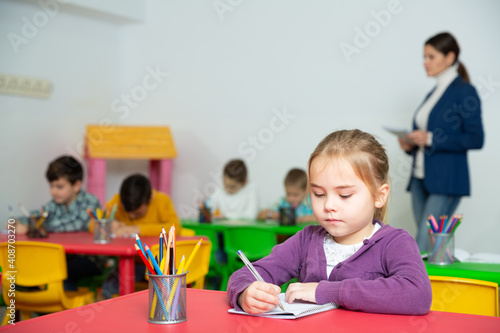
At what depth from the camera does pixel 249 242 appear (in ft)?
12.4

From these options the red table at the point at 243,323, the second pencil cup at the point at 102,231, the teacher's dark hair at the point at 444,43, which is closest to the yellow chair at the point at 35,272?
the second pencil cup at the point at 102,231

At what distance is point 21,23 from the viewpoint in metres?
5.15

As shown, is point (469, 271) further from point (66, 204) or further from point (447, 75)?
point (66, 204)

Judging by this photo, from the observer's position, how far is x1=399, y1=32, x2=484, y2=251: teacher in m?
3.41

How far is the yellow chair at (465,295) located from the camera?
62.3 inches

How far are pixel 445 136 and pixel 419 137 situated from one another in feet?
0.50

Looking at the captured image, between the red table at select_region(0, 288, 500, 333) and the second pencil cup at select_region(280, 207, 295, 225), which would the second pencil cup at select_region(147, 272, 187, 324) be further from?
the second pencil cup at select_region(280, 207, 295, 225)

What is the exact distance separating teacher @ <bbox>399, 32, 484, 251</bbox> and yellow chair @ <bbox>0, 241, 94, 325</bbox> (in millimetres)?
1977

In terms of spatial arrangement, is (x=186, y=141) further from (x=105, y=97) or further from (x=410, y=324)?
(x=410, y=324)

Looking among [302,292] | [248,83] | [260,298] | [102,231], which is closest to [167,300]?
[260,298]

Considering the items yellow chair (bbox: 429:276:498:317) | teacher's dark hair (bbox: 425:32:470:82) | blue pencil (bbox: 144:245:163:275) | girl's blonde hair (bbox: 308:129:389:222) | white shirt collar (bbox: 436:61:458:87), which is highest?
teacher's dark hair (bbox: 425:32:470:82)

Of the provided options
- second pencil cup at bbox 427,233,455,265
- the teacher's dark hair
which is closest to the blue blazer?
the teacher's dark hair

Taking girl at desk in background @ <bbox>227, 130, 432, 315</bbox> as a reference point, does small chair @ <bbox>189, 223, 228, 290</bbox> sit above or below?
below

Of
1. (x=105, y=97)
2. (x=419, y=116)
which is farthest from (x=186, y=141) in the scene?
(x=419, y=116)
